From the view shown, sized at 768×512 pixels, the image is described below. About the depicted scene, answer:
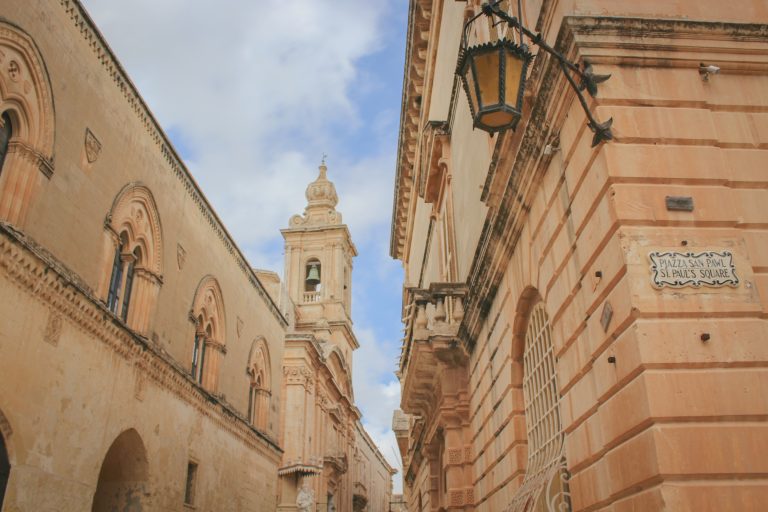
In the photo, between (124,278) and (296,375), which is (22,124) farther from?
(296,375)

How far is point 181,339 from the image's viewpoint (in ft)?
55.9

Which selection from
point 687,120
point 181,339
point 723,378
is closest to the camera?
point 723,378

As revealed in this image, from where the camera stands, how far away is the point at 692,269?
16.0 feet

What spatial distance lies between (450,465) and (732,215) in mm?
7680

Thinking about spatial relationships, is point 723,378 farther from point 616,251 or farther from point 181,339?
point 181,339

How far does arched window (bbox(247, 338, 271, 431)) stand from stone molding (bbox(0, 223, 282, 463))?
4.82 m

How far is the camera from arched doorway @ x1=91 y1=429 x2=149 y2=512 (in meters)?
14.5

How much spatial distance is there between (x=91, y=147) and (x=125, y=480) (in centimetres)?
693

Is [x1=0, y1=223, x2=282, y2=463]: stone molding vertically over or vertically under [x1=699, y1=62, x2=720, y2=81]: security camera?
over

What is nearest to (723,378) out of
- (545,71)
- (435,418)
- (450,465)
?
(545,71)

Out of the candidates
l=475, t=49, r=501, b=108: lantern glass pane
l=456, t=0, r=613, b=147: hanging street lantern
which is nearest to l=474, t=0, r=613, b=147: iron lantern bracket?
l=456, t=0, r=613, b=147: hanging street lantern

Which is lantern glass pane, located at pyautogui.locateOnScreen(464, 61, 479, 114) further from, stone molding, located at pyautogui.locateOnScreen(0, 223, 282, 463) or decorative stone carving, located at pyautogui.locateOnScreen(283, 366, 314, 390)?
decorative stone carving, located at pyautogui.locateOnScreen(283, 366, 314, 390)

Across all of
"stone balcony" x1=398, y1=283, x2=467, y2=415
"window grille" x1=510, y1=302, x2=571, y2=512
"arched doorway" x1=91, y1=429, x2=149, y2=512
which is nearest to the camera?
"window grille" x1=510, y1=302, x2=571, y2=512

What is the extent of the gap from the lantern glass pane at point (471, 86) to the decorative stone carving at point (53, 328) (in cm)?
802
